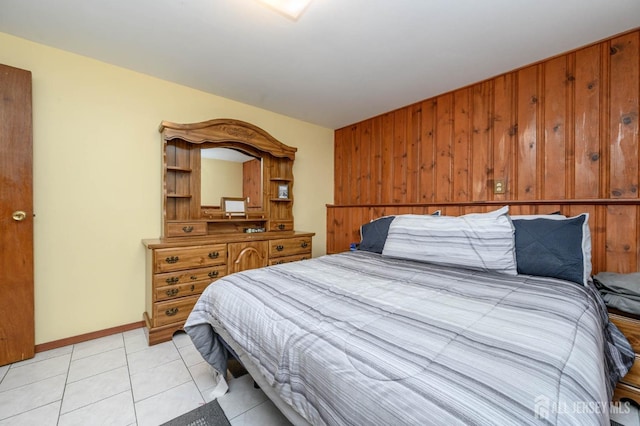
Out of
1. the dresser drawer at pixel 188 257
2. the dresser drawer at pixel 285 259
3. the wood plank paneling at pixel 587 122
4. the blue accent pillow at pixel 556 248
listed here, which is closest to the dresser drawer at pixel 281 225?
the dresser drawer at pixel 285 259

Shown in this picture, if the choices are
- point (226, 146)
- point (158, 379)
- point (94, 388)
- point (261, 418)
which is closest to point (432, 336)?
point (261, 418)

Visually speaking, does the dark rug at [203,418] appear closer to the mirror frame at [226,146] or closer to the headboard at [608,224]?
the mirror frame at [226,146]

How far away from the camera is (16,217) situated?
185 centimetres

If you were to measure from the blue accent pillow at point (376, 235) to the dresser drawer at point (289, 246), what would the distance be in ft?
2.43

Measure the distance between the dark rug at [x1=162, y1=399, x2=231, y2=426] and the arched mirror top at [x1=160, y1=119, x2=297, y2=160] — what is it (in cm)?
210

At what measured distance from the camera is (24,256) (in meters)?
1.88

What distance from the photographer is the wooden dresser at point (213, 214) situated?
7.15 ft

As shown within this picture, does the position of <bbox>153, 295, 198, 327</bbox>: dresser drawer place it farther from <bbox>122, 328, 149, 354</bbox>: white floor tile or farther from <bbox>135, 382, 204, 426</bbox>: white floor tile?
<bbox>135, 382, 204, 426</bbox>: white floor tile

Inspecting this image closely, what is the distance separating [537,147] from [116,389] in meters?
3.47

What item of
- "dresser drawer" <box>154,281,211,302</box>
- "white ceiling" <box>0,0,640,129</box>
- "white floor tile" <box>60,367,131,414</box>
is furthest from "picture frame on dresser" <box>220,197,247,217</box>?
"white floor tile" <box>60,367,131,414</box>

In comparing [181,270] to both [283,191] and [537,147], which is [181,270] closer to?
[283,191]

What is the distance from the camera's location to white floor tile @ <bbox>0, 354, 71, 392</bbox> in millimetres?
1646

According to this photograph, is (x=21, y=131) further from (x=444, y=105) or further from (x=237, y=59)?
(x=444, y=105)

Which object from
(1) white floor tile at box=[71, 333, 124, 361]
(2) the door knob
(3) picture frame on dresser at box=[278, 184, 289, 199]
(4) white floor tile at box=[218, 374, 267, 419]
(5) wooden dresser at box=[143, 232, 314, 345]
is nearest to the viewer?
(4) white floor tile at box=[218, 374, 267, 419]
